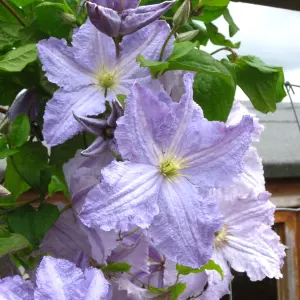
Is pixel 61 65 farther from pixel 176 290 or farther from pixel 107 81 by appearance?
pixel 176 290

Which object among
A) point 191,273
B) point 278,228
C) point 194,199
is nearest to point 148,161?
point 194,199

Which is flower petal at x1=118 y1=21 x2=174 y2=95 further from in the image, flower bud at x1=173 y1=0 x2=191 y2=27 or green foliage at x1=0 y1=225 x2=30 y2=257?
green foliage at x1=0 y1=225 x2=30 y2=257

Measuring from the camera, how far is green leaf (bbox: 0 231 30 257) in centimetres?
A: 44

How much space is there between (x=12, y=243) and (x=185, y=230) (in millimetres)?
143

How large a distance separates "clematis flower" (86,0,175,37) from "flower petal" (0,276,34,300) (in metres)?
0.20

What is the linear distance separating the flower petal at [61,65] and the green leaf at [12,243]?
13cm

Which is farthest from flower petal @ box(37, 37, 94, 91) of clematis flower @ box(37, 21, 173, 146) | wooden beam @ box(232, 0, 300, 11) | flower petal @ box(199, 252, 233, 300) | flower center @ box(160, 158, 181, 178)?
wooden beam @ box(232, 0, 300, 11)

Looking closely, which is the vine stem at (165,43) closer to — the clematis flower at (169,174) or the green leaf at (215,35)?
the clematis flower at (169,174)

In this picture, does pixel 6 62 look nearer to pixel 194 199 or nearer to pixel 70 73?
pixel 70 73

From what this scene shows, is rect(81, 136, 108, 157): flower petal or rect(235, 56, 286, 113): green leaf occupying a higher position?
rect(81, 136, 108, 157): flower petal

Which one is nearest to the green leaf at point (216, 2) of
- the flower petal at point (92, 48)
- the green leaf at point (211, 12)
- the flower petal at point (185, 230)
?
the green leaf at point (211, 12)

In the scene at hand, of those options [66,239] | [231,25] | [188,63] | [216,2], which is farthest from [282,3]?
[66,239]

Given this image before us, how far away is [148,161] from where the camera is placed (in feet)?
1.37

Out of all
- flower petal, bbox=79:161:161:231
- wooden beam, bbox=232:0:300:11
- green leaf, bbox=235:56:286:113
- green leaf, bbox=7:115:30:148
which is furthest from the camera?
wooden beam, bbox=232:0:300:11
